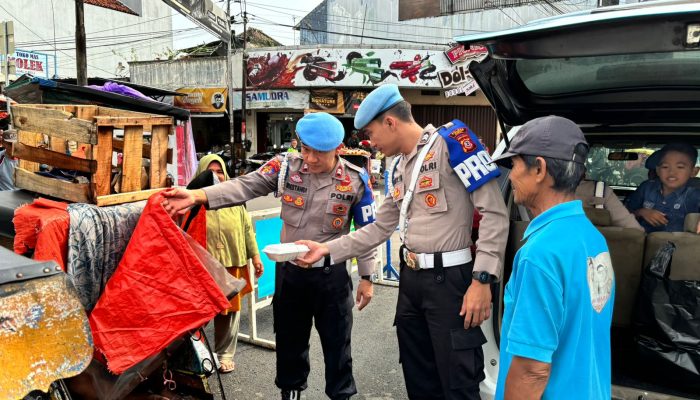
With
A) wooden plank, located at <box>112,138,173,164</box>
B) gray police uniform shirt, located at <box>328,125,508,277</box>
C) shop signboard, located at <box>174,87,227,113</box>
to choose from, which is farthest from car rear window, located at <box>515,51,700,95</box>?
shop signboard, located at <box>174,87,227,113</box>

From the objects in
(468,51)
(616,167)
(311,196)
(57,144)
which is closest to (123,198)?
(57,144)

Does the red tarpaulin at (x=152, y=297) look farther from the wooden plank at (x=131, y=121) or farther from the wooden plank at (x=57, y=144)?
the wooden plank at (x=57, y=144)

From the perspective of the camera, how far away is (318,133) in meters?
2.91

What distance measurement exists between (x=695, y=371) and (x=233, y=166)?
18.1m

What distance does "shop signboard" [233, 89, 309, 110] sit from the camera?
71.1 feet

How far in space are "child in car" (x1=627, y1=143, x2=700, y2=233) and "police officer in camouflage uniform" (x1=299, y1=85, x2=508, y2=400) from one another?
2.14m

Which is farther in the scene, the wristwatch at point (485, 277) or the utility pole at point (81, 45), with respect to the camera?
the utility pole at point (81, 45)

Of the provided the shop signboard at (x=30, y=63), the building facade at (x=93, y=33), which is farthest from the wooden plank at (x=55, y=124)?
the building facade at (x=93, y=33)

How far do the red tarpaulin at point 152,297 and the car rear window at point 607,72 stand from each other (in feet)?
5.99

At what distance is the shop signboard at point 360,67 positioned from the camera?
20.5m

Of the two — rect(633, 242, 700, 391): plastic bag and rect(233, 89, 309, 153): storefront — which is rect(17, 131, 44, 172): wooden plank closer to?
rect(633, 242, 700, 391): plastic bag

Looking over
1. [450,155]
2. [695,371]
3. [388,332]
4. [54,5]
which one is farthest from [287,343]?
[54,5]

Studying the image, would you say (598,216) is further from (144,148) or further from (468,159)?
(144,148)

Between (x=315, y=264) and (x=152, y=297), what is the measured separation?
3.76ft
